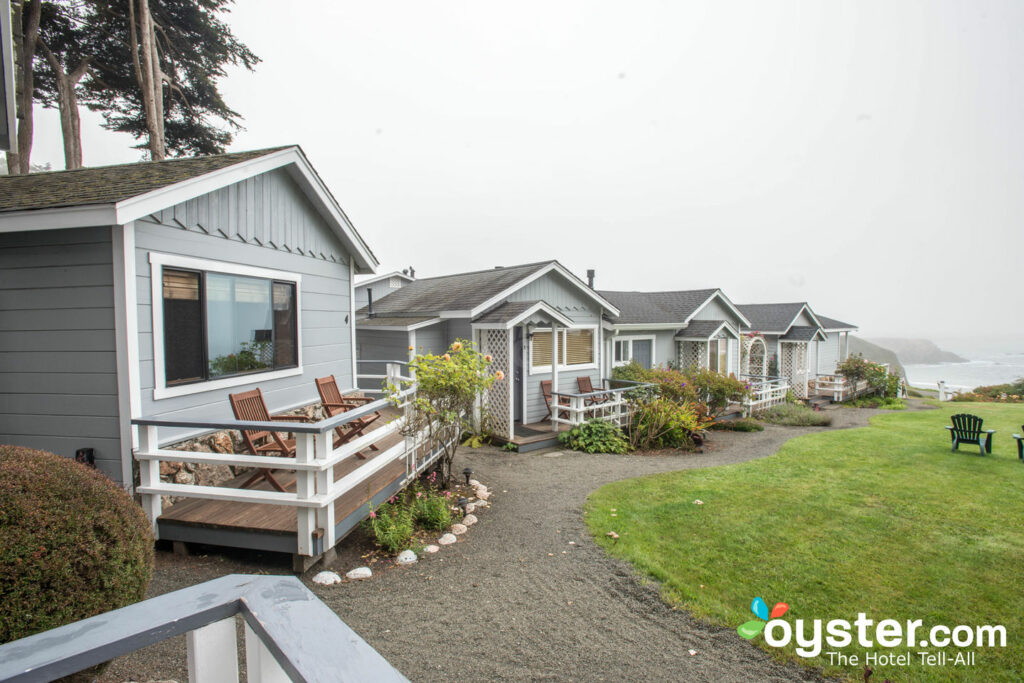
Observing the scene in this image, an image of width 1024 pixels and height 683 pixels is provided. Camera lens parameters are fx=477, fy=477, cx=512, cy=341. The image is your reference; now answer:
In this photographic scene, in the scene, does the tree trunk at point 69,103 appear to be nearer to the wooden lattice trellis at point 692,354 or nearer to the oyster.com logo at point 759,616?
the oyster.com logo at point 759,616

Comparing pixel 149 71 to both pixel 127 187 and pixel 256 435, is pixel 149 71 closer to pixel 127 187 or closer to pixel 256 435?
pixel 127 187

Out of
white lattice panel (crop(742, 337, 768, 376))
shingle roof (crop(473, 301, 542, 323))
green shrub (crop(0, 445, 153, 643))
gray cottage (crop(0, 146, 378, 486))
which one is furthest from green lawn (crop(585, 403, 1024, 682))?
white lattice panel (crop(742, 337, 768, 376))

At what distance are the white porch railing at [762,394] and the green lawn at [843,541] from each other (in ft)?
24.4

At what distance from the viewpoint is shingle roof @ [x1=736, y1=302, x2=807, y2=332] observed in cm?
2347

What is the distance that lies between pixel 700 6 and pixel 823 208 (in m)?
27.1

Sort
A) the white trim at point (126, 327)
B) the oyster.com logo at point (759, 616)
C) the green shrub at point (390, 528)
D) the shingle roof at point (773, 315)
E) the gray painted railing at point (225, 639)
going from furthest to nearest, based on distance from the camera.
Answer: the shingle roof at point (773, 315)
the green shrub at point (390, 528)
the white trim at point (126, 327)
the oyster.com logo at point (759, 616)
the gray painted railing at point (225, 639)

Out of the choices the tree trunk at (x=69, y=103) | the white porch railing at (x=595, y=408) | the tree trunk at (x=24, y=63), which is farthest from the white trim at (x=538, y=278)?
the tree trunk at (x=24, y=63)

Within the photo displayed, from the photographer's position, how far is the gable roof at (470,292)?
1254cm

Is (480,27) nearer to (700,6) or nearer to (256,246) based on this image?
(700,6)

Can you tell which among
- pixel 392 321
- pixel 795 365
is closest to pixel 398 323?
pixel 392 321

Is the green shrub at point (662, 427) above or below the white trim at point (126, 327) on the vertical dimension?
below

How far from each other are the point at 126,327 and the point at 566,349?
10.4m

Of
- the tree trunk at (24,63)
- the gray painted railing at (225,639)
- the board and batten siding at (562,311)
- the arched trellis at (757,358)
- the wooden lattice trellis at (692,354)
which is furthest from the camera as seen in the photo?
the arched trellis at (757,358)

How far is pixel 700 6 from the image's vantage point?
21500 mm
